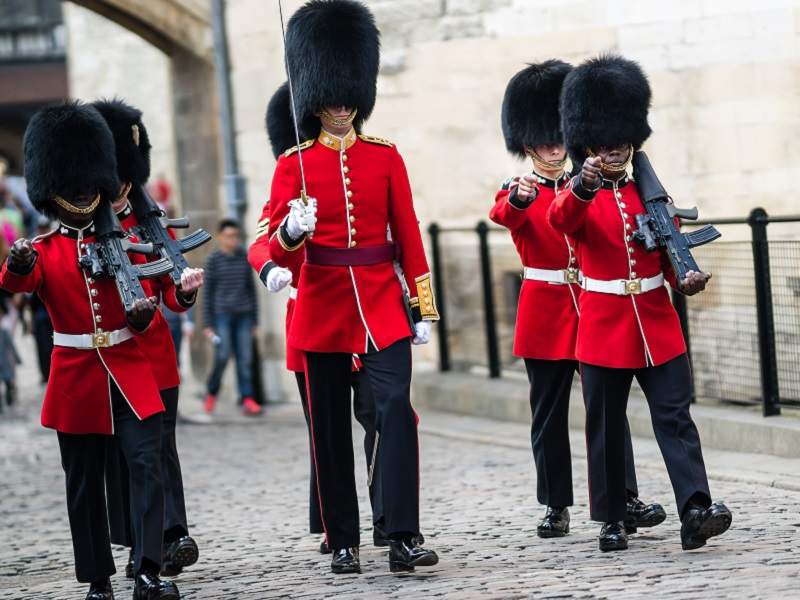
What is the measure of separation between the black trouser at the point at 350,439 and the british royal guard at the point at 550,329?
0.89 meters

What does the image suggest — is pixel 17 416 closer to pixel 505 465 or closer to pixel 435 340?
pixel 435 340

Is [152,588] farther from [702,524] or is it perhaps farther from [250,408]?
[250,408]

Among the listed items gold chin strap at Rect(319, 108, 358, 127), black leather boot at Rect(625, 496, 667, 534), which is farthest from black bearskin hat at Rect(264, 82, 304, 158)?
black leather boot at Rect(625, 496, 667, 534)

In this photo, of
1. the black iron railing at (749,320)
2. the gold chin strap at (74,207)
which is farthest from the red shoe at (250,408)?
the gold chin strap at (74,207)

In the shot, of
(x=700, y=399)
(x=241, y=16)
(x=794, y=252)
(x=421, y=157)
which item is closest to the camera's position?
(x=794, y=252)

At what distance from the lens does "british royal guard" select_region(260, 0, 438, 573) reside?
22.4ft

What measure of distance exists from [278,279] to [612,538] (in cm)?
156

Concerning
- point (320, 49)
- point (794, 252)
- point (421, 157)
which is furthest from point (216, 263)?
point (320, 49)

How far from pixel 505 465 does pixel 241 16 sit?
17.8 ft

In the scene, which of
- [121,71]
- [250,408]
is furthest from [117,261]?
[121,71]

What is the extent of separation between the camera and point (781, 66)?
35.9ft

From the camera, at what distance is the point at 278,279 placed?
6676 mm

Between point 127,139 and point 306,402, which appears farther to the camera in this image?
point 127,139

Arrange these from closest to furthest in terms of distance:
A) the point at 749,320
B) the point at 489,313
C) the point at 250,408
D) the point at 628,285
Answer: the point at 628,285
the point at 749,320
the point at 489,313
the point at 250,408
